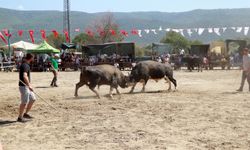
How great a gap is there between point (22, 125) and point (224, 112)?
17.2 ft

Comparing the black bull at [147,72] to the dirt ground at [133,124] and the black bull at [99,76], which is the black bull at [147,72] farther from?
the dirt ground at [133,124]

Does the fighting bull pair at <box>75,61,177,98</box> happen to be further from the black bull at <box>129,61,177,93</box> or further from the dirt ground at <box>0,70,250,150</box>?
the dirt ground at <box>0,70,250,150</box>

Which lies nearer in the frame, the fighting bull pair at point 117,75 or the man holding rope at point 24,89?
the man holding rope at point 24,89

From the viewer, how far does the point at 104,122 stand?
37.7 feet

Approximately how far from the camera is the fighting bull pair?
1691 centimetres

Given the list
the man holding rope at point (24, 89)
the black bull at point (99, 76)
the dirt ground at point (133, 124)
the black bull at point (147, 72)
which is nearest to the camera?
the dirt ground at point (133, 124)

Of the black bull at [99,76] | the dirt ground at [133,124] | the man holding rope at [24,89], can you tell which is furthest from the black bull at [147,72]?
the man holding rope at [24,89]

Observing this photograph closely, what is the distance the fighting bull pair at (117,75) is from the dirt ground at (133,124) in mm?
655

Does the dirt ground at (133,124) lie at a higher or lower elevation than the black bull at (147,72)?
lower

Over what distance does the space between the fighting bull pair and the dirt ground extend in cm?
65

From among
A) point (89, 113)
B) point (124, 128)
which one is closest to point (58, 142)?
point (124, 128)

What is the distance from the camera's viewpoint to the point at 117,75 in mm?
17719

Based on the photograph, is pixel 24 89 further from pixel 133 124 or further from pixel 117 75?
pixel 117 75

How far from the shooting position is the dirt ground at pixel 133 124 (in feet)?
30.0
